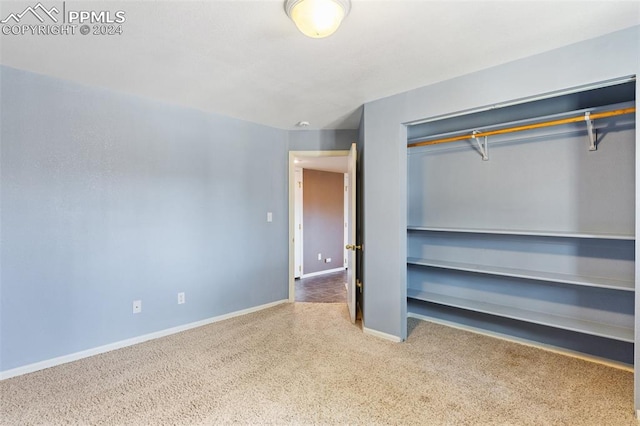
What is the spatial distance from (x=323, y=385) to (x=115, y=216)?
228 cm

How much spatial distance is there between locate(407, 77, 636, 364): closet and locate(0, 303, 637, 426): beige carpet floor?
1.10 feet

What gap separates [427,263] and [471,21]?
7.13ft

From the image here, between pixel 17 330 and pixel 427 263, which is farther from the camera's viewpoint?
pixel 427 263

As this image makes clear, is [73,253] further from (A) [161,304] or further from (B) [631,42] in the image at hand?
(B) [631,42]

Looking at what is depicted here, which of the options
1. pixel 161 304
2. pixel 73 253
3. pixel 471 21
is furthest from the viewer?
pixel 161 304

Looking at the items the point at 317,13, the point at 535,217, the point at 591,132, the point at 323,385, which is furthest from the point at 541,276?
the point at 317,13

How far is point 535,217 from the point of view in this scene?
2.85 m

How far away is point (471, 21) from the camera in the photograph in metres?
1.81

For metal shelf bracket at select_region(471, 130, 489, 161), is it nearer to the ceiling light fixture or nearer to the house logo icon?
the ceiling light fixture

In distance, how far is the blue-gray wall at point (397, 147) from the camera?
2.25 meters

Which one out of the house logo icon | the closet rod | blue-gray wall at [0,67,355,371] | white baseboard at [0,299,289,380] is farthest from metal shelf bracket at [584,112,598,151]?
white baseboard at [0,299,289,380]

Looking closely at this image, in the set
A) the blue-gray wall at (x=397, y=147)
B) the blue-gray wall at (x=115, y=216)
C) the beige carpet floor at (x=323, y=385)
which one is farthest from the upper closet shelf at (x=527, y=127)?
the blue-gray wall at (x=115, y=216)

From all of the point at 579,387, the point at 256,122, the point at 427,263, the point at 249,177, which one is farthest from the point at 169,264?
the point at 579,387

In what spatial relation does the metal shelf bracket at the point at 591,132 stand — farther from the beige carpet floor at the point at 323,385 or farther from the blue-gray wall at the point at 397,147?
the beige carpet floor at the point at 323,385
